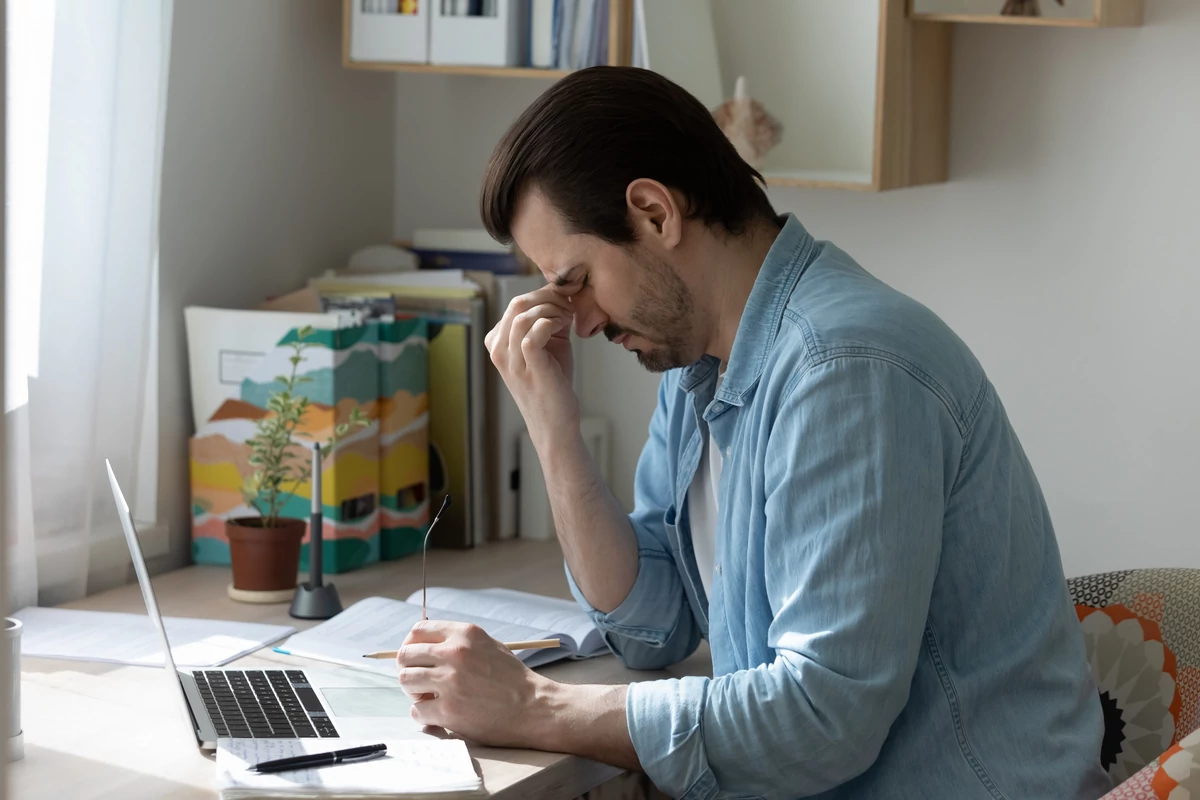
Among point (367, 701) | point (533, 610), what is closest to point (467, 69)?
point (533, 610)

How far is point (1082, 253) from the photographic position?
6.56 feet

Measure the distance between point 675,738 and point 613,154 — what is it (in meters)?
0.55

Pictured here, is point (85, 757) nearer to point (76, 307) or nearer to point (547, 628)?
point (547, 628)

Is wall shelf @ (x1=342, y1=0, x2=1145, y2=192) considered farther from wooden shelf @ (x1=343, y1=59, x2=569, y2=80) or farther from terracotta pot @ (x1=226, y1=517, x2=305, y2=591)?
terracotta pot @ (x1=226, y1=517, x2=305, y2=591)

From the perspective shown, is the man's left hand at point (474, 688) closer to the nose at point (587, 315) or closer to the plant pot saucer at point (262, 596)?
the nose at point (587, 315)

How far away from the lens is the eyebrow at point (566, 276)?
4.63ft

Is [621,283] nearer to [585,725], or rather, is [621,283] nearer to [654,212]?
[654,212]

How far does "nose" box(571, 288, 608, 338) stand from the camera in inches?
56.9

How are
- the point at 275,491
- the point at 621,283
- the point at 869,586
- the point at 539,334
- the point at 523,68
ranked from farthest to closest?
the point at 523,68 < the point at 275,491 < the point at 539,334 < the point at 621,283 < the point at 869,586

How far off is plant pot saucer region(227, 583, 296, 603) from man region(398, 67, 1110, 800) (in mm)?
531

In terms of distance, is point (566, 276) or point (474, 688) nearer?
point (474, 688)

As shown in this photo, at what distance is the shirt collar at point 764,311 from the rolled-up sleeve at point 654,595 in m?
0.30

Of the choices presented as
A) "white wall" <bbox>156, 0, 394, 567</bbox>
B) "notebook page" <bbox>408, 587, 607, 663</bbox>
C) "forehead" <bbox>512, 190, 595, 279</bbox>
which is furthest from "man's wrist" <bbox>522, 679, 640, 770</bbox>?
"white wall" <bbox>156, 0, 394, 567</bbox>

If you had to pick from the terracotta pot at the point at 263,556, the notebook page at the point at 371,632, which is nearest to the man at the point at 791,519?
the notebook page at the point at 371,632
